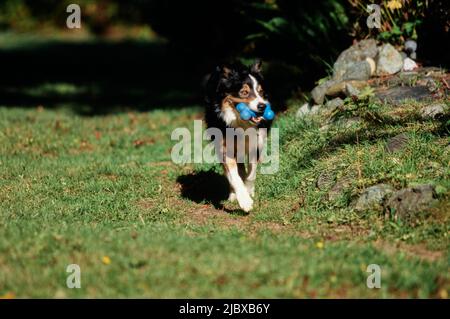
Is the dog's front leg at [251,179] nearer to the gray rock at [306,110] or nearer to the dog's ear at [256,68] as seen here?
the dog's ear at [256,68]

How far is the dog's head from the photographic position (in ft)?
22.9

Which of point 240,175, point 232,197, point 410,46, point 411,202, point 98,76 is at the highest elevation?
point 98,76

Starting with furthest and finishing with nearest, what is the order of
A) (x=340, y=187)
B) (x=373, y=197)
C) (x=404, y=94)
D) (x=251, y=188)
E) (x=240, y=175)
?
1. (x=404, y=94)
2. (x=240, y=175)
3. (x=251, y=188)
4. (x=340, y=187)
5. (x=373, y=197)

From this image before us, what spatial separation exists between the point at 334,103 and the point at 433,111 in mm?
1636

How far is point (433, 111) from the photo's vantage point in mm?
7859

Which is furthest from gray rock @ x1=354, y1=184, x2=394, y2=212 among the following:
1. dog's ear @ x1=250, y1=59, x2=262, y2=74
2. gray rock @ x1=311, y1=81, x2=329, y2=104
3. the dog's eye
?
gray rock @ x1=311, y1=81, x2=329, y2=104

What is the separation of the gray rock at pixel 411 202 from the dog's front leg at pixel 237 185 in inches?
61.9

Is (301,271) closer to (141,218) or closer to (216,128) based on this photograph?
(141,218)

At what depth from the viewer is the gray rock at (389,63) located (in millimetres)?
9609

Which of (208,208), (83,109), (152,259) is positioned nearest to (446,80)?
(208,208)

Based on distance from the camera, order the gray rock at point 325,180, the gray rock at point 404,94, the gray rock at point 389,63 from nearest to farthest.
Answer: the gray rock at point 325,180 < the gray rock at point 404,94 < the gray rock at point 389,63

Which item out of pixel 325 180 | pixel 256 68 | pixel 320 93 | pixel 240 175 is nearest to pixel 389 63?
pixel 320 93

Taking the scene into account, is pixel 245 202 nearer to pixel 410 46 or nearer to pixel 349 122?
pixel 349 122

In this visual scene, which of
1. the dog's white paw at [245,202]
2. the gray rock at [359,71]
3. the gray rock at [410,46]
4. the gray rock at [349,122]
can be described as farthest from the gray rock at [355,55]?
the dog's white paw at [245,202]
